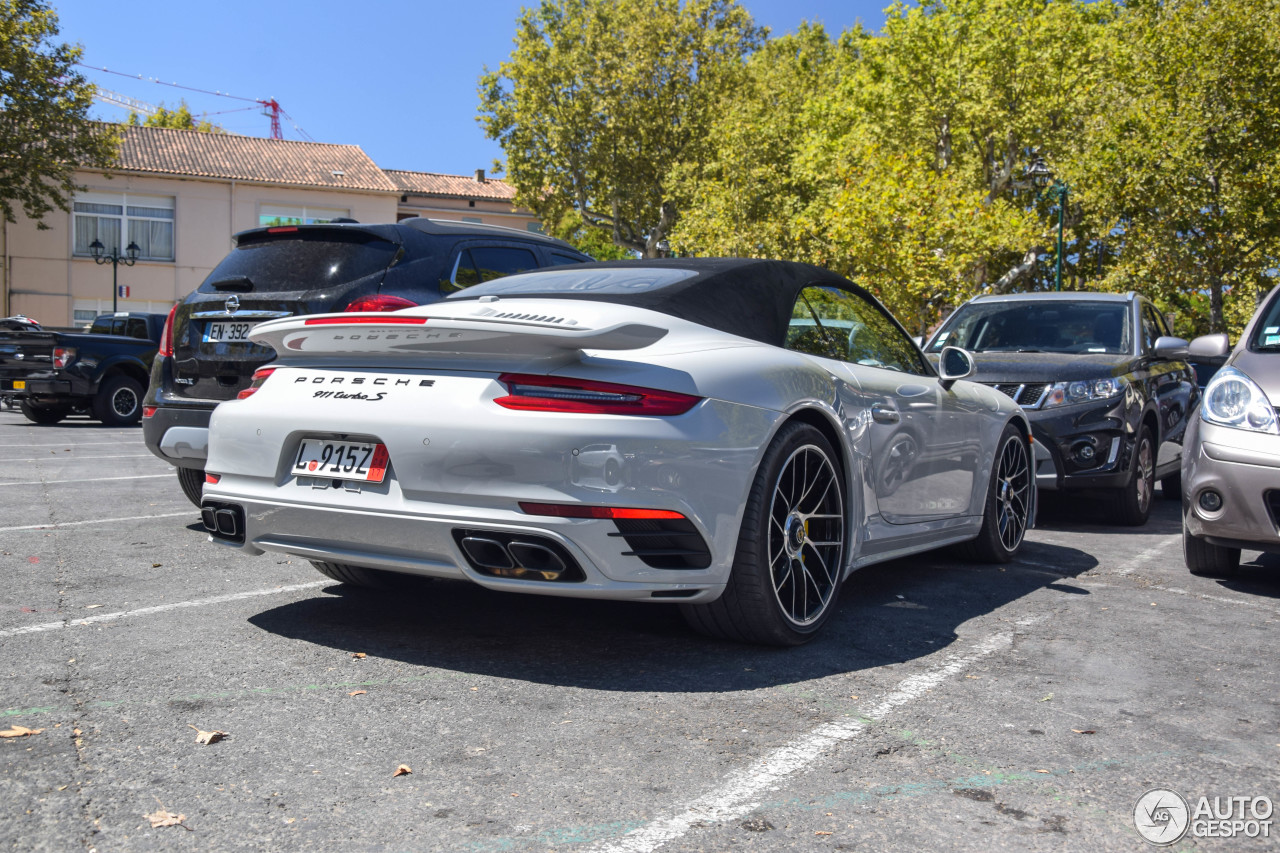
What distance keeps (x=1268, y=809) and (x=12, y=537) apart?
5770mm

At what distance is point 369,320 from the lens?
374 cm

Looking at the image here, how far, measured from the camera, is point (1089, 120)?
28.9 m

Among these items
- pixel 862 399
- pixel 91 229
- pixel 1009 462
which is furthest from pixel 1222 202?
pixel 91 229

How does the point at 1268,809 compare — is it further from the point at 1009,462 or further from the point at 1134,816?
the point at 1009,462

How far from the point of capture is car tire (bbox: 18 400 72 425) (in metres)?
16.9

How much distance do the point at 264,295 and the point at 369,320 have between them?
2.49m

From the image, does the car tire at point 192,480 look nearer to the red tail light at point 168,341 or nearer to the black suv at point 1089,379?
the red tail light at point 168,341

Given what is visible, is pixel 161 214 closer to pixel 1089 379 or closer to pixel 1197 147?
pixel 1197 147

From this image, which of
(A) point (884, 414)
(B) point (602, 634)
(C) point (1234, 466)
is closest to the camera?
(B) point (602, 634)

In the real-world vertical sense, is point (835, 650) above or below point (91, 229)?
below

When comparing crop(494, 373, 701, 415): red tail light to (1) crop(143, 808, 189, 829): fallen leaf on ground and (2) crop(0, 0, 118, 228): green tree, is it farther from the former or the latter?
(2) crop(0, 0, 118, 228): green tree

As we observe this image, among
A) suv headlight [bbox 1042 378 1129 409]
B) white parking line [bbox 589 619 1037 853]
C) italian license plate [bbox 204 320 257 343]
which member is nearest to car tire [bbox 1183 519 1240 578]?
suv headlight [bbox 1042 378 1129 409]

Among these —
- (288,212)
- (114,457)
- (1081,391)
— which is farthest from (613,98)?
(1081,391)

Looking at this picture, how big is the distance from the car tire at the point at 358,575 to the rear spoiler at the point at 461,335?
3.70ft
